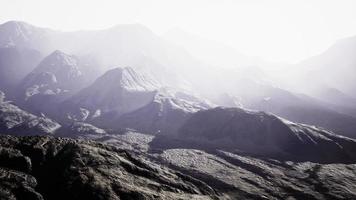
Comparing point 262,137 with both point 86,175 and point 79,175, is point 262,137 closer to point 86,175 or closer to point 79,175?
point 86,175

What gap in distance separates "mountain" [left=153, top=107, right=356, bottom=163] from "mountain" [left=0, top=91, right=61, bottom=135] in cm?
4763

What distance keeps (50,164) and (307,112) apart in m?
159

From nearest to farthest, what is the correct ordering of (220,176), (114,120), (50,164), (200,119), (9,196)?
(9,196) → (50,164) → (220,176) → (200,119) → (114,120)

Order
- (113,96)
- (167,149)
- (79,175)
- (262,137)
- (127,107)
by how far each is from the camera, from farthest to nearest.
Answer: (113,96)
(127,107)
(262,137)
(167,149)
(79,175)

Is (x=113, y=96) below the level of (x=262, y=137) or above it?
below

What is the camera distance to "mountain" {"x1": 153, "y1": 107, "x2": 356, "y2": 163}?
10256cm

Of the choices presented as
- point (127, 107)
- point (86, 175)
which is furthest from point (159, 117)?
point (86, 175)

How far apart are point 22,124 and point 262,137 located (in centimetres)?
8858

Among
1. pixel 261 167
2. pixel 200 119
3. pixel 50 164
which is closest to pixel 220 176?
pixel 261 167

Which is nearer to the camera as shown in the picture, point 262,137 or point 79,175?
point 79,175

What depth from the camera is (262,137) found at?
4697 inches

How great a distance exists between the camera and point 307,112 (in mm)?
→ 172625

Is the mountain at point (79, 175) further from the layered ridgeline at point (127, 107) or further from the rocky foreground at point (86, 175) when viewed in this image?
the layered ridgeline at point (127, 107)

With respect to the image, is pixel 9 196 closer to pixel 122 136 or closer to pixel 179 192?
pixel 179 192
